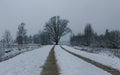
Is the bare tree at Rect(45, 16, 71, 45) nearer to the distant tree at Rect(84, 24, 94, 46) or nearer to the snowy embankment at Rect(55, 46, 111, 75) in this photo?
the distant tree at Rect(84, 24, 94, 46)

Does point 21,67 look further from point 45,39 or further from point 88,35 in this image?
point 45,39

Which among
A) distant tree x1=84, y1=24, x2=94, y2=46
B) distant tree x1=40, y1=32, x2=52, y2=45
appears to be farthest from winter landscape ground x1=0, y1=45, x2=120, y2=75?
distant tree x1=40, y1=32, x2=52, y2=45

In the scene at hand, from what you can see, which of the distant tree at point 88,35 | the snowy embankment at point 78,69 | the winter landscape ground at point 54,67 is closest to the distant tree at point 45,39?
the distant tree at point 88,35

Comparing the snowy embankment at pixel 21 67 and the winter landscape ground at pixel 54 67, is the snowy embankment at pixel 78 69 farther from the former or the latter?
the snowy embankment at pixel 21 67

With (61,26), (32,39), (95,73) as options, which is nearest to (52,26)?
(61,26)

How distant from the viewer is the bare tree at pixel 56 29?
12656 cm

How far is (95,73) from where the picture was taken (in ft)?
50.1

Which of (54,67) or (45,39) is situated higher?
(45,39)

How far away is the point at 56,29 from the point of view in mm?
126812

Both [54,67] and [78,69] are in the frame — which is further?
[54,67]

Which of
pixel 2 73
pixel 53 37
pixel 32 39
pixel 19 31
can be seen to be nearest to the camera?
pixel 2 73

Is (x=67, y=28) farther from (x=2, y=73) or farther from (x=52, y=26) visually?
(x=2, y=73)

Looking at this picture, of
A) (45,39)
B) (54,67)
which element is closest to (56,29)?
(45,39)

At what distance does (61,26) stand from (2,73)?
115 metres
